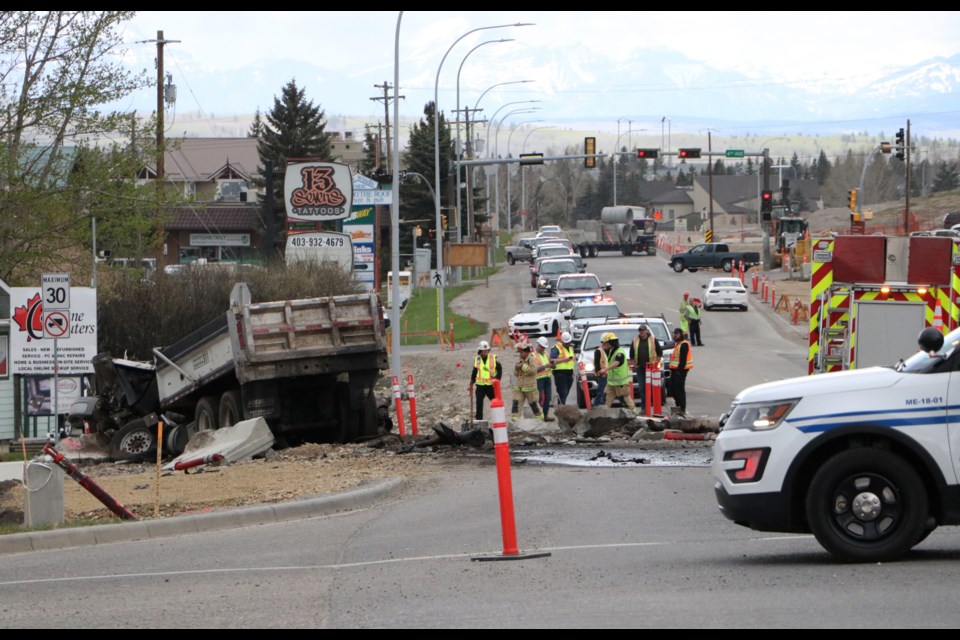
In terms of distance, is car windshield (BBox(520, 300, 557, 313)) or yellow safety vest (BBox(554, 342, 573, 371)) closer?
yellow safety vest (BBox(554, 342, 573, 371))

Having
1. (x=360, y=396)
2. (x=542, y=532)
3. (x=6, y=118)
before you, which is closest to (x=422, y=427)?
(x=360, y=396)

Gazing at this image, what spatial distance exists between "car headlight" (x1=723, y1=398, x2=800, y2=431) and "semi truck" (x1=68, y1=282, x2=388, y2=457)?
12.4 meters

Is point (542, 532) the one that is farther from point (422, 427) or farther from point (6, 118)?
point (6, 118)

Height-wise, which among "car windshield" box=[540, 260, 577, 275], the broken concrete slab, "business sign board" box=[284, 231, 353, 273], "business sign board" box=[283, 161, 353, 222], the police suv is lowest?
the broken concrete slab

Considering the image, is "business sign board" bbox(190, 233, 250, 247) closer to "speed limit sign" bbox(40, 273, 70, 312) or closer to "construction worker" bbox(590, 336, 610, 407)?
"construction worker" bbox(590, 336, 610, 407)

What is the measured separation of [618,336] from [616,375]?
4.88m

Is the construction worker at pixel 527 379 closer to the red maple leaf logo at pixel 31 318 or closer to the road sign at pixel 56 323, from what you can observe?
the road sign at pixel 56 323

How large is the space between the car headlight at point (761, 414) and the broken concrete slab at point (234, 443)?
1140cm

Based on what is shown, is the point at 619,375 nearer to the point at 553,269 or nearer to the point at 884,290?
the point at 884,290

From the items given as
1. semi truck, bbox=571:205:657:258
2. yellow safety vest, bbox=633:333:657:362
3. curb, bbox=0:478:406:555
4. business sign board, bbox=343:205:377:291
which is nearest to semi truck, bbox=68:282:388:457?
yellow safety vest, bbox=633:333:657:362

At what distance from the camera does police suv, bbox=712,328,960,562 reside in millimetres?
8164

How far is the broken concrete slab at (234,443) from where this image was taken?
1883 centimetres

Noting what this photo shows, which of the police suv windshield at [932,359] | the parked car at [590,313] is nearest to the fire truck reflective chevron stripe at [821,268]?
the police suv windshield at [932,359]
